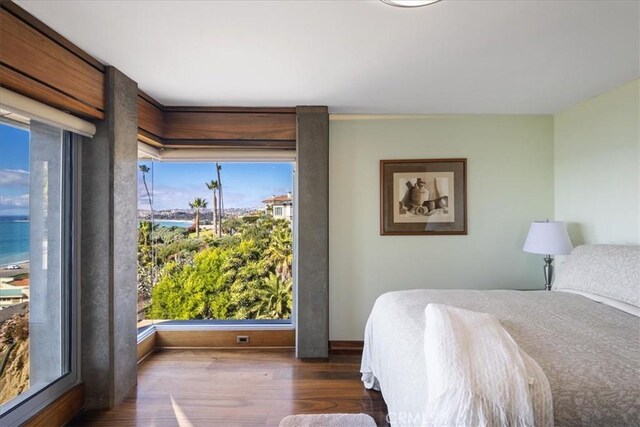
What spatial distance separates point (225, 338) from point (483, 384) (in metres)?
2.61

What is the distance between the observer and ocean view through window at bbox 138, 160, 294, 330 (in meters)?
3.15

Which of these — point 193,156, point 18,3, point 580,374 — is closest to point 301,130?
point 193,156

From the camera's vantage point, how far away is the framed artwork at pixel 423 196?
3.08 m

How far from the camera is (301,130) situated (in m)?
2.84

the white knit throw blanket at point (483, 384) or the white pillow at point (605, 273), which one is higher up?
the white pillow at point (605, 273)

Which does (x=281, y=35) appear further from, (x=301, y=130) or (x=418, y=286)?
(x=418, y=286)

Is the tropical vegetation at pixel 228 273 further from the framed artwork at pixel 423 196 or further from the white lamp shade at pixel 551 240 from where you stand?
the white lamp shade at pixel 551 240

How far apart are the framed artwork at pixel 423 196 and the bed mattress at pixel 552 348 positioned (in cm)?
93

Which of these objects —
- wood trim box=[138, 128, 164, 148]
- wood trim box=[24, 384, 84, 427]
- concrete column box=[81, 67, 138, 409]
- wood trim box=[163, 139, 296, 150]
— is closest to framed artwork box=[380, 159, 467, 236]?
wood trim box=[163, 139, 296, 150]

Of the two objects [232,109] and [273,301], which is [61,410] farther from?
[232,109]

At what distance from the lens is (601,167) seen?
257 centimetres

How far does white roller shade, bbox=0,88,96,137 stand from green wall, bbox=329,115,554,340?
203 cm

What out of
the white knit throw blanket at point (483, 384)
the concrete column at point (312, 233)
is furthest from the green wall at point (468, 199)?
the white knit throw blanket at point (483, 384)

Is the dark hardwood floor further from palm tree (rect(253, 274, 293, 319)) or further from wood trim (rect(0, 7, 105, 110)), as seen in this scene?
wood trim (rect(0, 7, 105, 110))
